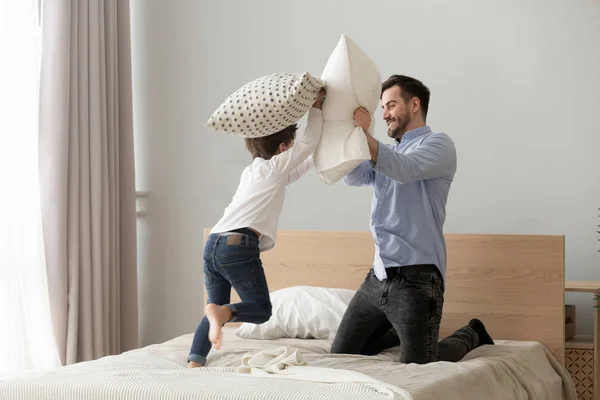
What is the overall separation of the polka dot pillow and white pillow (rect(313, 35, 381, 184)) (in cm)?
10

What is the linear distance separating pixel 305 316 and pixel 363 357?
0.47m

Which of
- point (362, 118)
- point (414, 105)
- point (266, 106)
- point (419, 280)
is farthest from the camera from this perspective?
point (414, 105)

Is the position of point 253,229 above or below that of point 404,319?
above

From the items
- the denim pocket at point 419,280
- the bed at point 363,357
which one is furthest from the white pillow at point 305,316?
the denim pocket at point 419,280

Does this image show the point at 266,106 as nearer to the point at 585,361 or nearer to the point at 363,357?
the point at 363,357

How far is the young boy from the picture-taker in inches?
95.3

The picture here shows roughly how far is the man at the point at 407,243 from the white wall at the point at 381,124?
67 cm

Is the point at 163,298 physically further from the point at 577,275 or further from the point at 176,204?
the point at 577,275

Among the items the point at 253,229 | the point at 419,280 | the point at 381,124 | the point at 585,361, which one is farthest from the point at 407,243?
the point at 381,124

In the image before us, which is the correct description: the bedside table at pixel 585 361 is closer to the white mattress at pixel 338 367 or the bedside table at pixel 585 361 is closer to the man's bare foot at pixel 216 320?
the white mattress at pixel 338 367

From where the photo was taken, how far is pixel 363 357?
2607 mm

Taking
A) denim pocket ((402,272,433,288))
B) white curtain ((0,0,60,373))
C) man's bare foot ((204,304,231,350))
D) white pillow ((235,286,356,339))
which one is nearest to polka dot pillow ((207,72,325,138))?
man's bare foot ((204,304,231,350))

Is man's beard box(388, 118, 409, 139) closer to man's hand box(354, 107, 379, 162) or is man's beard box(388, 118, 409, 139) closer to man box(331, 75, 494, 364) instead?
man box(331, 75, 494, 364)

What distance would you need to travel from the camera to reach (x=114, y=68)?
395 centimetres
